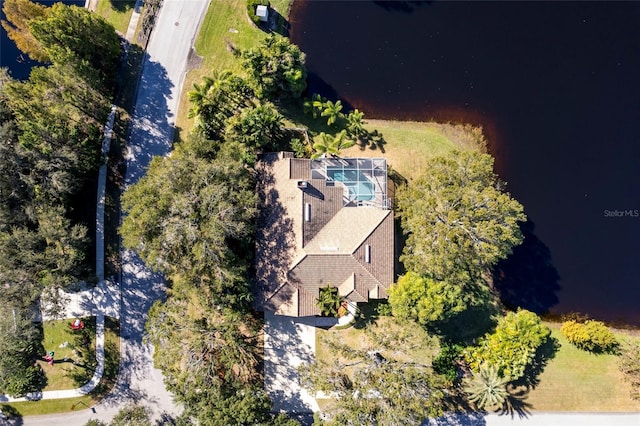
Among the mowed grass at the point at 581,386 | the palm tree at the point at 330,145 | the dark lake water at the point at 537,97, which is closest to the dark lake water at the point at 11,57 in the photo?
the dark lake water at the point at 537,97

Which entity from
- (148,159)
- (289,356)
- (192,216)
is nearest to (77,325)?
(148,159)

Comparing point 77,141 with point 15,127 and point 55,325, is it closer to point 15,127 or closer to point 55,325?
point 15,127

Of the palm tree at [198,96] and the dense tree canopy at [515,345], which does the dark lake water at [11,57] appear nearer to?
the palm tree at [198,96]

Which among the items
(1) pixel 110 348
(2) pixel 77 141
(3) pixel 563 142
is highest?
(3) pixel 563 142

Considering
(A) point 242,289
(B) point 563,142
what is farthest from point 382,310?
(B) point 563,142

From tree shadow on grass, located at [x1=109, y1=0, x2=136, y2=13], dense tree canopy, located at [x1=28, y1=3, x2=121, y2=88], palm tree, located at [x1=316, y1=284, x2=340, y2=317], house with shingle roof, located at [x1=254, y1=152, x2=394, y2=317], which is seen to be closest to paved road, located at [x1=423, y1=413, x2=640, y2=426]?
house with shingle roof, located at [x1=254, y1=152, x2=394, y2=317]

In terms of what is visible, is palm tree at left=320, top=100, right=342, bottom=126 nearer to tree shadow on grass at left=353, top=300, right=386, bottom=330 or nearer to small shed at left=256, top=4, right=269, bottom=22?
small shed at left=256, top=4, right=269, bottom=22

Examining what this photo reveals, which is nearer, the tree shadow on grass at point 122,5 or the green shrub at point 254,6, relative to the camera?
the green shrub at point 254,6
